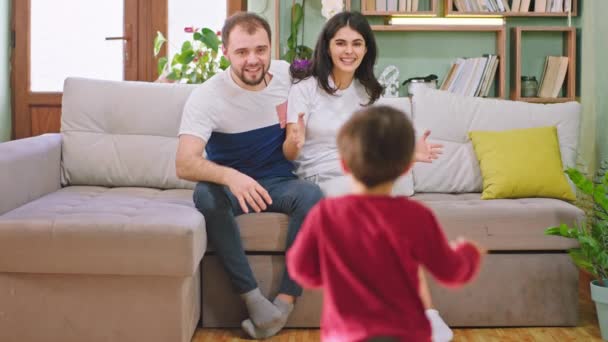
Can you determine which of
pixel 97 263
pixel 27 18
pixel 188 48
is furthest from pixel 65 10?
pixel 97 263

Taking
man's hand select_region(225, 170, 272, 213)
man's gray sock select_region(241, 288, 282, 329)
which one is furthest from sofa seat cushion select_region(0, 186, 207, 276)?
man's gray sock select_region(241, 288, 282, 329)

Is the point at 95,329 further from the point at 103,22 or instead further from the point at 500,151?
the point at 103,22

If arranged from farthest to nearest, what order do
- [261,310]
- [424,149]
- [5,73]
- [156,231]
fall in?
[5,73] → [261,310] → [156,231] → [424,149]

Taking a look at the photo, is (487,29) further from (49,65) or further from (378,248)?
(378,248)

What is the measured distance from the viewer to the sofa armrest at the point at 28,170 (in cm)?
291

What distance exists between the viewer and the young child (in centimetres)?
134

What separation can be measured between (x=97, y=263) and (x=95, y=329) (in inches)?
9.3

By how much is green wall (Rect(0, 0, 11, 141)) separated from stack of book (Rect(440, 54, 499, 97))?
259cm

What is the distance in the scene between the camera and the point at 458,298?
9.52ft

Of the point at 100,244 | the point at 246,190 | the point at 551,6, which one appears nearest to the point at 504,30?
the point at 551,6

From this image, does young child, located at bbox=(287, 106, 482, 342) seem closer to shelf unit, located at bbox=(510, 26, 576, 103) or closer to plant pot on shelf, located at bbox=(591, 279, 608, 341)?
plant pot on shelf, located at bbox=(591, 279, 608, 341)

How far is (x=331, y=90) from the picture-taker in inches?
117

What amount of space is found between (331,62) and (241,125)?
421 millimetres

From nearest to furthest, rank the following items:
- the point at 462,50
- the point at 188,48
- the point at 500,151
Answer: the point at 500,151
the point at 188,48
the point at 462,50
